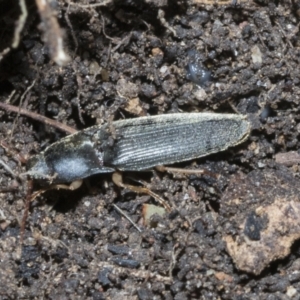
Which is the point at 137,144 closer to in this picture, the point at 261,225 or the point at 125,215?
the point at 125,215

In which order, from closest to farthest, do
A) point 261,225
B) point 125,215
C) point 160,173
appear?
point 261,225, point 125,215, point 160,173

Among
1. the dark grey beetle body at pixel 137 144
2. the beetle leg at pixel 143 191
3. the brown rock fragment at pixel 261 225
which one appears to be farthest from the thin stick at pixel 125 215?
the brown rock fragment at pixel 261 225

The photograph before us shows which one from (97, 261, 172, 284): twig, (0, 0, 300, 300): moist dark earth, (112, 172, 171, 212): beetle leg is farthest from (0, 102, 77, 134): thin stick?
(97, 261, 172, 284): twig

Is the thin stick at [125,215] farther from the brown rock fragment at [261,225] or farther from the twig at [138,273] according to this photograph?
the brown rock fragment at [261,225]

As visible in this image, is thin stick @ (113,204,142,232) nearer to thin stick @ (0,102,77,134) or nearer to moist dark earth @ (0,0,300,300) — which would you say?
moist dark earth @ (0,0,300,300)

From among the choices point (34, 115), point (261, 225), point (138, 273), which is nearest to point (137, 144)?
point (34, 115)

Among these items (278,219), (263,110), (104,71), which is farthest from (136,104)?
(278,219)
